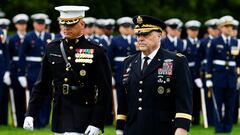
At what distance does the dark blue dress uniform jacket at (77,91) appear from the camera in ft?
34.2

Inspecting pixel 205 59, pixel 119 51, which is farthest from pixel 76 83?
pixel 205 59

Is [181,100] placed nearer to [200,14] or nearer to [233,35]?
[233,35]

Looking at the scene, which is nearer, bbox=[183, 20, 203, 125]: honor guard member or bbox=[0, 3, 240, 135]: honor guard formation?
bbox=[0, 3, 240, 135]: honor guard formation

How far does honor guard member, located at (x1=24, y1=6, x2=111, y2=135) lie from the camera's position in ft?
34.2

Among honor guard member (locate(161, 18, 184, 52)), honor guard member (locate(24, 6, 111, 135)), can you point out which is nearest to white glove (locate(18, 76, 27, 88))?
honor guard member (locate(161, 18, 184, 52))

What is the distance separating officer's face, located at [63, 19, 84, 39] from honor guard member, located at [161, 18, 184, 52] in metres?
9.50

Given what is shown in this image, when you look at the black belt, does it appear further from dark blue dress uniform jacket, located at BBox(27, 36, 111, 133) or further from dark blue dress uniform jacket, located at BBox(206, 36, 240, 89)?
dark blue dress uniform jacket, located at BBox(206, 36, 240, 89)

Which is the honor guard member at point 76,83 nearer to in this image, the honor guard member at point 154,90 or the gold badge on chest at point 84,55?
the gold badge on chest at point 84,55

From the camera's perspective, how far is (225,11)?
1480 inches

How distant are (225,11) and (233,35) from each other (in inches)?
730

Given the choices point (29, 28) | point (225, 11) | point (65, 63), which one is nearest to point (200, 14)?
point (225, 11)

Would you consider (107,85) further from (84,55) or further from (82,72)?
(84,55)

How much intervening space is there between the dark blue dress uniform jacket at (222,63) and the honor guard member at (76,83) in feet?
27.4

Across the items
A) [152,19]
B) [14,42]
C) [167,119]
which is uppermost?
[152,19]
